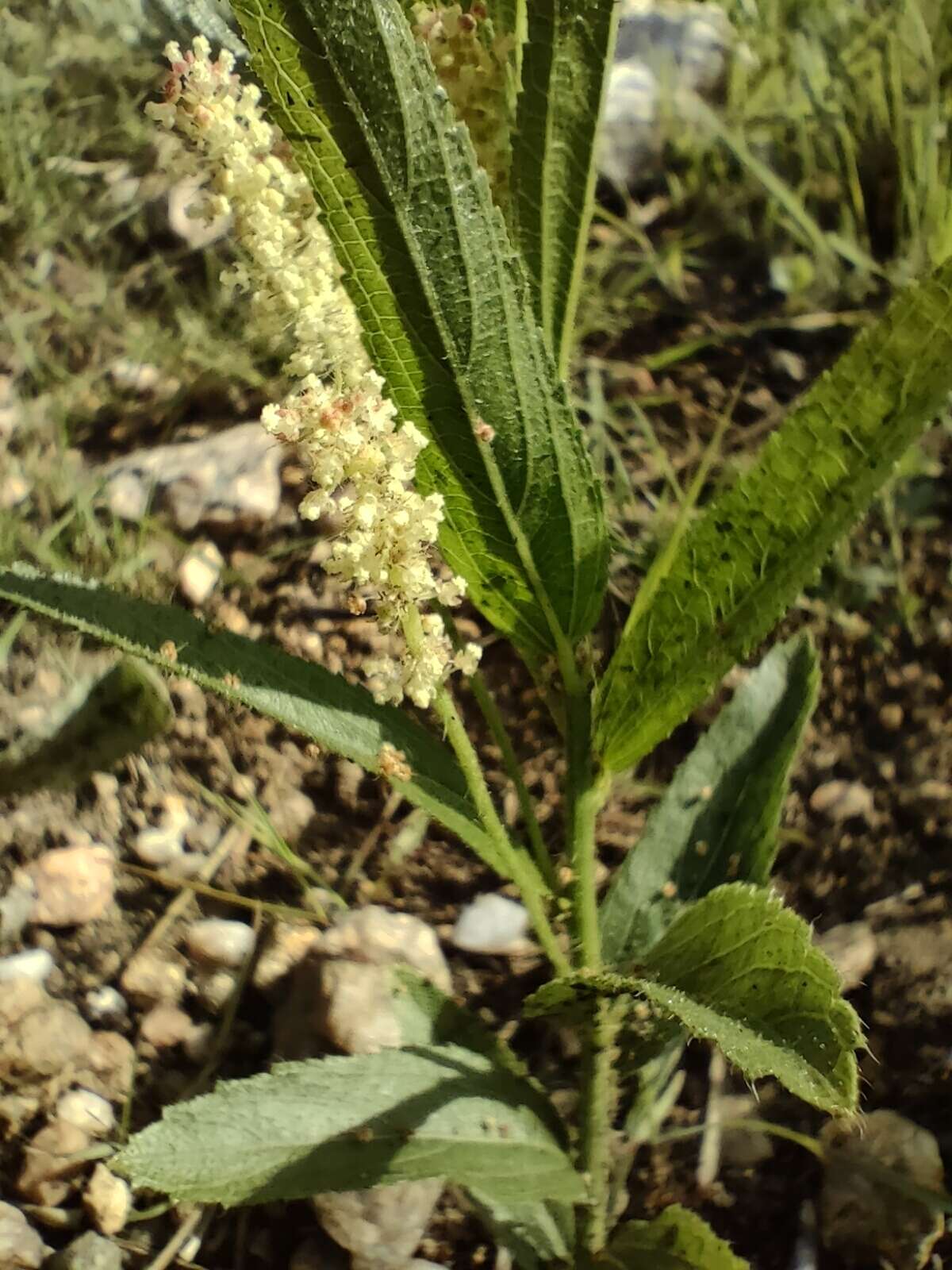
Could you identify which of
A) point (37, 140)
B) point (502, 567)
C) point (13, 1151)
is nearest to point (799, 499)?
point (502, 567)

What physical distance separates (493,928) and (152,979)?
1.43ft

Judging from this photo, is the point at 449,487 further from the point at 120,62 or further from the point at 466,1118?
the point at 120,62

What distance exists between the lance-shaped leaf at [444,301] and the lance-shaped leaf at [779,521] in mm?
69

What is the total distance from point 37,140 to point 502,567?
5.28ft

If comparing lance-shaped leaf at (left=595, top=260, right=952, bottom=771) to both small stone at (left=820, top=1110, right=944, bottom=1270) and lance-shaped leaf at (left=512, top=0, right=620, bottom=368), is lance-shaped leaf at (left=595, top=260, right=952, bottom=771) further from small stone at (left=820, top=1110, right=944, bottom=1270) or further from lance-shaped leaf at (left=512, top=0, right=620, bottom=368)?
small stone at (left=820, top=1110, right=944, bottom=1270)

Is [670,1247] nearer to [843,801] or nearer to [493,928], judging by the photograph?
[493,928]

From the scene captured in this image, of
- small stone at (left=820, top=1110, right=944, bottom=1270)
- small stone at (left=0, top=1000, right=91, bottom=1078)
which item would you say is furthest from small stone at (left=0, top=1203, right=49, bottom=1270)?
small stone at (left=820, top=1110, right=944, bottom=1270)

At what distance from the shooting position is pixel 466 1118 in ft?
3.54

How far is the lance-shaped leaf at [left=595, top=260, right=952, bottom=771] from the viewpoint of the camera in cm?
76

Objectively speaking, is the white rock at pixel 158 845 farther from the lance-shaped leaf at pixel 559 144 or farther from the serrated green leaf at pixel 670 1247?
the lance-shaped leaf at pixel 559 144

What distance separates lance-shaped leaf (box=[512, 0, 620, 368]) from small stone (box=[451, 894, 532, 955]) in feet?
2.72

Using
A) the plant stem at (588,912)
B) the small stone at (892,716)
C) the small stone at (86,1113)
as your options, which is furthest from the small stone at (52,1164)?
the small stone at (892,716)

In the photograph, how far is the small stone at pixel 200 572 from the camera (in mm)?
1762

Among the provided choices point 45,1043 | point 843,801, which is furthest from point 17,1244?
point 843,801
